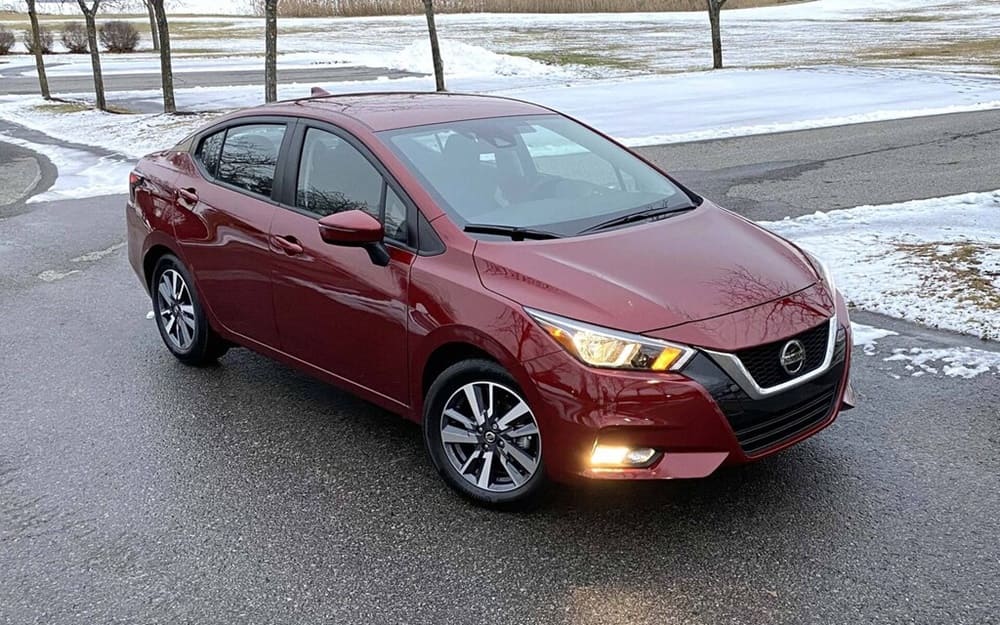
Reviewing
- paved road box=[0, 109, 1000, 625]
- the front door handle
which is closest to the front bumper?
paved road box=[0, 109, 1000, 625]

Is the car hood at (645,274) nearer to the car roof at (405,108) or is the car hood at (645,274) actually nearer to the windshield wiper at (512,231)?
the windshield wiper at (512,231)

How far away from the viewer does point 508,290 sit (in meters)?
3.79

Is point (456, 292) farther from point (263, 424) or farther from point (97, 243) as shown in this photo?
point (97, 243)

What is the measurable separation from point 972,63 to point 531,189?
2852 centimetres

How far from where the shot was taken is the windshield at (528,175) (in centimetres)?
433

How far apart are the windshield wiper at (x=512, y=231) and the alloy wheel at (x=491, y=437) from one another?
679 millimetres

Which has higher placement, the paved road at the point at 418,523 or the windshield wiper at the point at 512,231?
the windshield wiper at the point at 512,231

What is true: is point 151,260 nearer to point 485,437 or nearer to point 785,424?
point 485,437

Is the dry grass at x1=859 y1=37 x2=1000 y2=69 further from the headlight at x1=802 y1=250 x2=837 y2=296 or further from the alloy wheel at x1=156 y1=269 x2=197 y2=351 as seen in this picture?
the alloy wheel at x1=156 y1=269 x2=197 y2=351

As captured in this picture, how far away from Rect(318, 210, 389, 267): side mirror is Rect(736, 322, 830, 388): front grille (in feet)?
5.29

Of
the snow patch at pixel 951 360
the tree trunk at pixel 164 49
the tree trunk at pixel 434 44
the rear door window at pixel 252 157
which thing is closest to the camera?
the rear door window at pixel 252 157

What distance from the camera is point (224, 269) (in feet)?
17.1

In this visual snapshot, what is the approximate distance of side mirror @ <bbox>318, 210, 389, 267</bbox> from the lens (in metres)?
4.10

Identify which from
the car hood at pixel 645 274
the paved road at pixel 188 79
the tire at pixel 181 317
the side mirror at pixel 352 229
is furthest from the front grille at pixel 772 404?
the paved road at pixel 188 79
